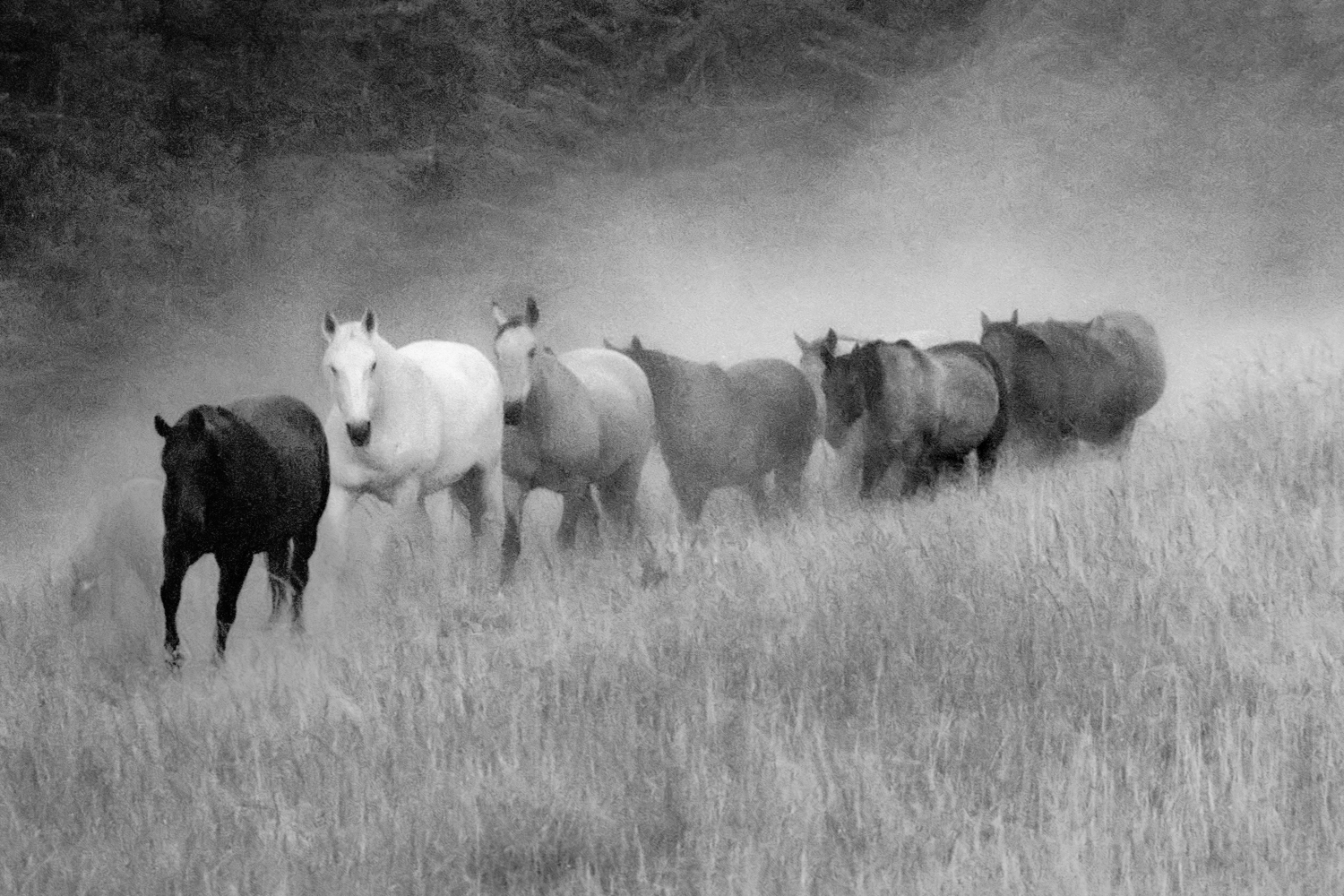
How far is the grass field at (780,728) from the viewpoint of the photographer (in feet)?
15.3

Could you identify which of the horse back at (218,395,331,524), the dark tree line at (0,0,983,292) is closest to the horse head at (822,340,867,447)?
the horse back at (218,395,331,524)

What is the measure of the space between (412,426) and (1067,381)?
195 inches

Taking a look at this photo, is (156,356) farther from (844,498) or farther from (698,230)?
(844,498)

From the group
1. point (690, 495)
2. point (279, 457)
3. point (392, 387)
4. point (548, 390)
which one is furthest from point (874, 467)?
point (279, 457)

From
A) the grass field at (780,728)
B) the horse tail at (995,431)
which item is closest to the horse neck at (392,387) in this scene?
the grass field at (780,728)

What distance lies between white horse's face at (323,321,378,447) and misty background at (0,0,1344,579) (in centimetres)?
995

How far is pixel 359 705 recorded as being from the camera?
6.15 meters

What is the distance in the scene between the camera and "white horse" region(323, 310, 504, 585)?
8.92m

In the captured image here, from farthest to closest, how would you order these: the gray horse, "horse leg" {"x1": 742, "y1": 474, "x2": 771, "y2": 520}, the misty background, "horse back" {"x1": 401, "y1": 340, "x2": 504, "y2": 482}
Answer: the misty background
"horse leg" {"x1": 742, "y1": 474, "x2": 771, "y2": 520}
the gray horse
"horse back" {"x1": 401, "y1": 340, "x2": 504, "y2": 482}

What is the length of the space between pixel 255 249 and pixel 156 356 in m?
2.16

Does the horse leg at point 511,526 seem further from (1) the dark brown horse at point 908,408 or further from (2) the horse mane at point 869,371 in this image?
(2) the horse mane at point 869,371

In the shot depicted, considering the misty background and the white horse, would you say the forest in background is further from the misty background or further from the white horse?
the white horse

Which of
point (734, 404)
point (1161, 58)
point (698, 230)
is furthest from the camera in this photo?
point (1161, 58)

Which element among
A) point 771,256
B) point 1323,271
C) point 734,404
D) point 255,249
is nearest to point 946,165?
point 771,256
